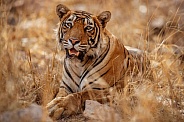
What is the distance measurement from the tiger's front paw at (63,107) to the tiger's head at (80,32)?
48cm

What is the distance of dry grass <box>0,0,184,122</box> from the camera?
13.9ft

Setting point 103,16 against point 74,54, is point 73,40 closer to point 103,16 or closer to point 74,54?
point 74,54

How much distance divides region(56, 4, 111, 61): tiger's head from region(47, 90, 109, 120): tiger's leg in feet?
1.26

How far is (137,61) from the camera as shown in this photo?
5789 mm

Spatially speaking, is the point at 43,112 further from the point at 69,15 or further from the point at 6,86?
the point at 69,15

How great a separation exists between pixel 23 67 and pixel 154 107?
1784 millimetres

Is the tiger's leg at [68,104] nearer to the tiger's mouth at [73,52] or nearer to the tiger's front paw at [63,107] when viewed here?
the tiger's front paw at [63,107]

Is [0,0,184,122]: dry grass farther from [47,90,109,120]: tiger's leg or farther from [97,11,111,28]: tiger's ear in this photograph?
[97,11,111,28]: tiger's ear

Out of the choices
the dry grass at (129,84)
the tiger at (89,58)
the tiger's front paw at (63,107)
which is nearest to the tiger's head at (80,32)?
the tiger at (89,58)

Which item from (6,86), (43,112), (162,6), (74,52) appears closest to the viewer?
(43,112)

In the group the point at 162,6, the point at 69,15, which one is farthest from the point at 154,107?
the point at 162,6

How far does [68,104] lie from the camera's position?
15.2 ft

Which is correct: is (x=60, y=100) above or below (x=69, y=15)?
below

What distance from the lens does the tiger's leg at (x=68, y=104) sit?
4547 mm
